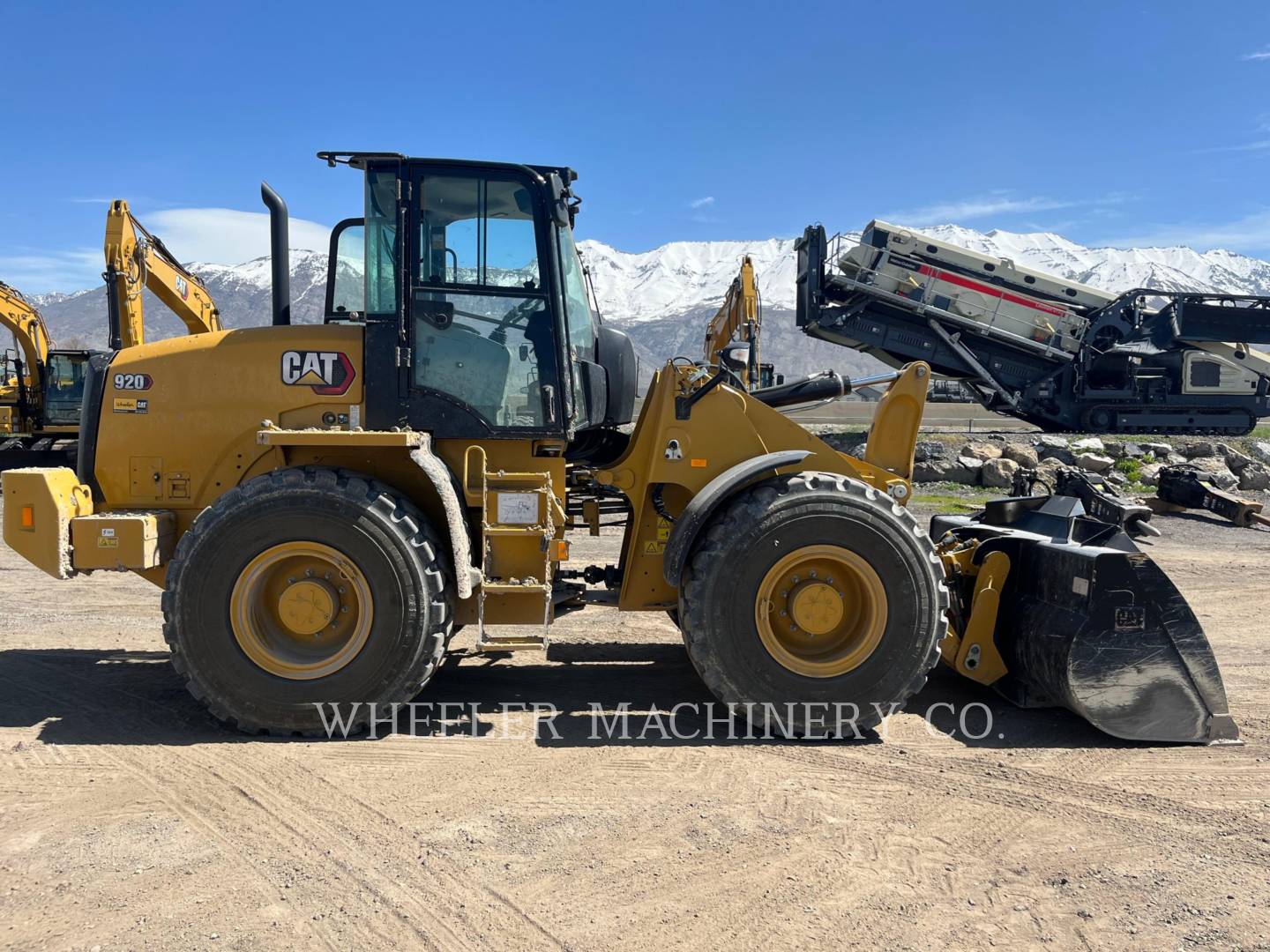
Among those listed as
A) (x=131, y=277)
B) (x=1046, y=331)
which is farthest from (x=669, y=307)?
(x=131, y=277)

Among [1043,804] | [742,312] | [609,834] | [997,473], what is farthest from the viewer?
[997,473]

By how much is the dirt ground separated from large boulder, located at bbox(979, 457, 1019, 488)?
10370 millimetres

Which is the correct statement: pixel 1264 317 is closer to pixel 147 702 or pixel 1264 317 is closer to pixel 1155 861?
pixel 1155 861

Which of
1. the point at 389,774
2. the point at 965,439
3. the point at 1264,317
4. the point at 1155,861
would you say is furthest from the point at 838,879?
the point at 1264,317

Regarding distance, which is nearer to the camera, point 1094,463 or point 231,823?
point 231,823

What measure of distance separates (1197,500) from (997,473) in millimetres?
4344

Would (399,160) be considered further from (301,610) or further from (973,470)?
(973,470)

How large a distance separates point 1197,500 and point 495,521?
9854 mm

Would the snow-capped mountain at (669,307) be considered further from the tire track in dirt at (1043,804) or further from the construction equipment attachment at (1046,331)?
the tire track in dirt at (1043,804)

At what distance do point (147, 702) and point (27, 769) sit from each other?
0.93m

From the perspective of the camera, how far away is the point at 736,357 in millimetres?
4926

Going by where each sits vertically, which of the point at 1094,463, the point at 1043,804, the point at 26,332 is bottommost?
the point at 1043,804

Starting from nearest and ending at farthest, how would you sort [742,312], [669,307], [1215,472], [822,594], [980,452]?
[822,594] < [742,312] < [1215,472] < [980,452] < [669,307]

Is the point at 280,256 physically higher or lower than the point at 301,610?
higher
